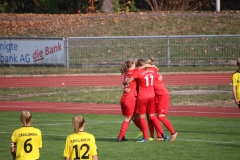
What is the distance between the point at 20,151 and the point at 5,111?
41.1ft

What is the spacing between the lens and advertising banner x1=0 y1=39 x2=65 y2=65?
117 ft

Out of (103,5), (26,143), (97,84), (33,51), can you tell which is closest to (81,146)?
(26,143)

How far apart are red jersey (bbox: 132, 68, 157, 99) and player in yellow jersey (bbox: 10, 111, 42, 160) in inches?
199

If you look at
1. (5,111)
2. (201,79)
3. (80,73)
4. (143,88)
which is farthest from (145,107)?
(80,73)

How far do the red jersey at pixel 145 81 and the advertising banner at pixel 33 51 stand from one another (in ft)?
70.3

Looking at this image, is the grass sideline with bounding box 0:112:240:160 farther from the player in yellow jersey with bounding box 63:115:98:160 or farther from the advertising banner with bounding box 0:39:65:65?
the advertising banner with bounding box 0:39:65:65

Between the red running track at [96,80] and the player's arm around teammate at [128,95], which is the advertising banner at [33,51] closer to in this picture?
the red running track at [96,80]

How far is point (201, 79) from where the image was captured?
30.7 metres

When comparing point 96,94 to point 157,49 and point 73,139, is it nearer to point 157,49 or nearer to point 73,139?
point 157,49

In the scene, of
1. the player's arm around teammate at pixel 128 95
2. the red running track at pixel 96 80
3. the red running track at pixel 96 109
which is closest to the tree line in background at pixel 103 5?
the red running track at pixel 96 80

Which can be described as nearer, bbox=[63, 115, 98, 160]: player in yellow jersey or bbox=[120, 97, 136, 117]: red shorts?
bbox=[63, 115, 98, 160]: player in yellow jersey

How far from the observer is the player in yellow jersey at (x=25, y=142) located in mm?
9727

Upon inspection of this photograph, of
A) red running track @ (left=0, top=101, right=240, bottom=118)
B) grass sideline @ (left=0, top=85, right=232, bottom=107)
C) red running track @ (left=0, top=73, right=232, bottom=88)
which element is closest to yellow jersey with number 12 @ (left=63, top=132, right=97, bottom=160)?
red running track @ (left=0, top=101, right=240, bottom=118)

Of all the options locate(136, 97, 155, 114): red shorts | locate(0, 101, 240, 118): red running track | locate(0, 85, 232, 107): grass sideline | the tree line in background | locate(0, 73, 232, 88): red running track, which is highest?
the tree line in background
